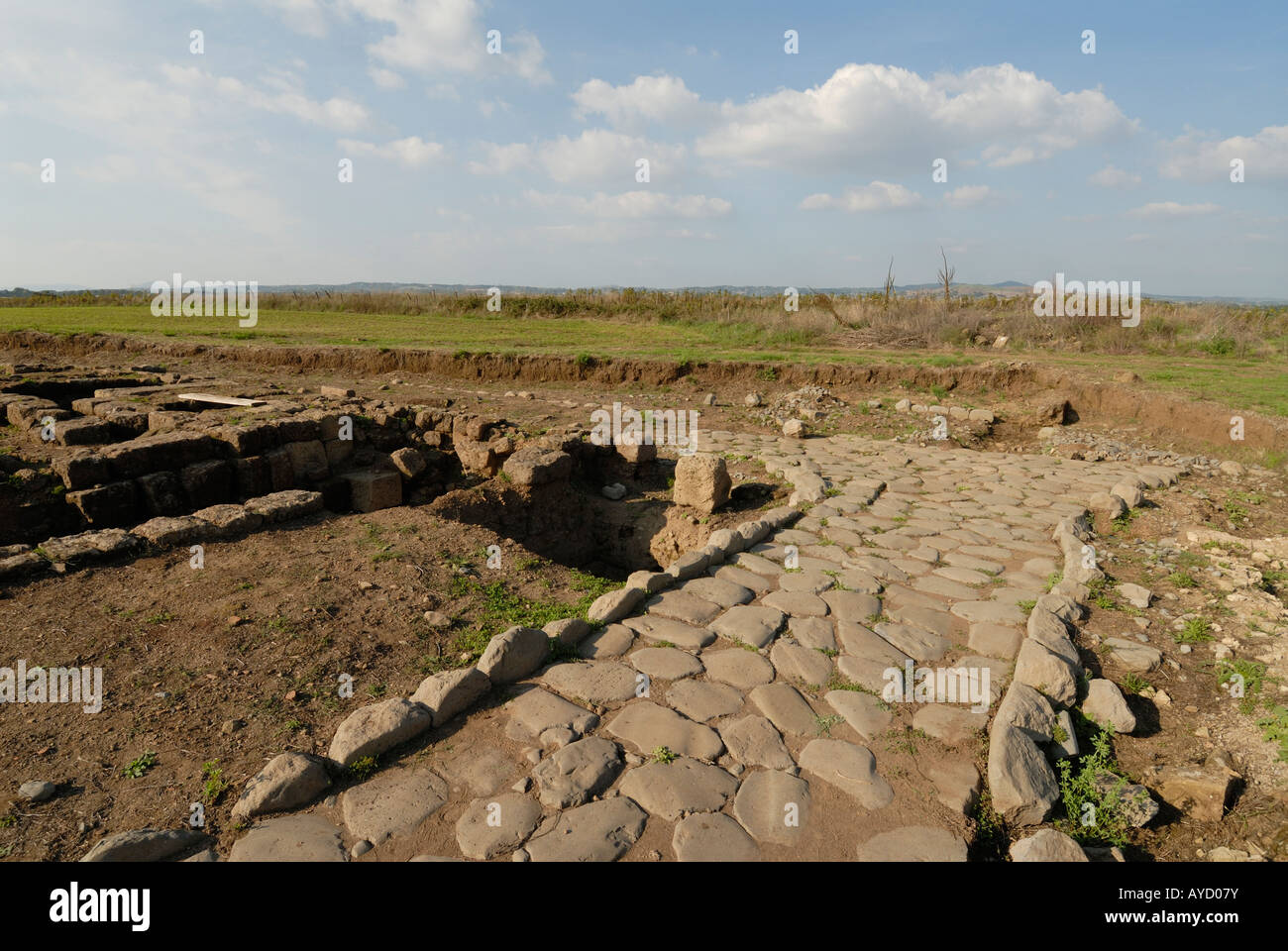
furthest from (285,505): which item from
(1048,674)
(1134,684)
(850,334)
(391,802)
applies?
(850,334)

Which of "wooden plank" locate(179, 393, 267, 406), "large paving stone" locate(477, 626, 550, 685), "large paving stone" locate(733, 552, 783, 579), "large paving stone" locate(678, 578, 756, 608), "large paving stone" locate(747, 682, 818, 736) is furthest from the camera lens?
"wooden plank" locate(179, 393, 267, 406)

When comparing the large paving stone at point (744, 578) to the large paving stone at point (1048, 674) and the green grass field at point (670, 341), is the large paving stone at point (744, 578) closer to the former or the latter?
the large paving stone at point (1048, 674)

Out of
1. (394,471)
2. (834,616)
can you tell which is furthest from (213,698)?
(394,471)

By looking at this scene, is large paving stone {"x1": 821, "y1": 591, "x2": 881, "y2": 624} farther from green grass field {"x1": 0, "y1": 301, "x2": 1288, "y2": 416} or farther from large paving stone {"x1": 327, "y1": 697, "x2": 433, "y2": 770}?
A: green grass field {"x1": 0, "y1": 301, "x2": 1288, "y2": 416}

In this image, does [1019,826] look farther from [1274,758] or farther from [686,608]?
[686,608]

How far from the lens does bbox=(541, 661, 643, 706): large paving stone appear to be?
10.9ft

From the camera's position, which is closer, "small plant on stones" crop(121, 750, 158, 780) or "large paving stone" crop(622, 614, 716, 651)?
"small plant on stones" crop(121, 750, 158, 780)

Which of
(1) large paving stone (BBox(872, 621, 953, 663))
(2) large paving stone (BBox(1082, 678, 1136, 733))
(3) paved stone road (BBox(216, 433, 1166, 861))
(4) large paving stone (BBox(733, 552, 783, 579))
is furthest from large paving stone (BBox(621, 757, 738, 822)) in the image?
(4) large paving stone (BBox(733, 552, 783, 579))

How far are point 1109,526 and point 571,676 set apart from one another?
4.79 meters

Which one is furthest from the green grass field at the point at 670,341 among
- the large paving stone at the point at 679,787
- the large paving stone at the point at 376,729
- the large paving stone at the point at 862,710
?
the large paving stone at the point at 376,729

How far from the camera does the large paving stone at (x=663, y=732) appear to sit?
2.96 meters

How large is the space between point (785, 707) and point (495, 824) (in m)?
1.44

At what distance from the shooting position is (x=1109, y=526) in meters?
5.72

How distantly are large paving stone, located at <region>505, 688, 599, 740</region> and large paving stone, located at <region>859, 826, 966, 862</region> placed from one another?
125 cm
